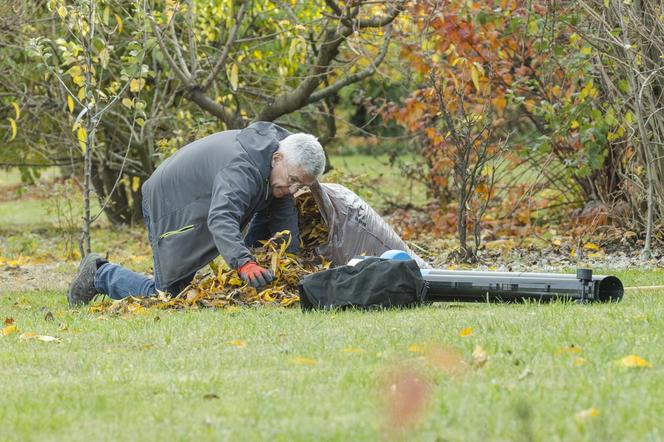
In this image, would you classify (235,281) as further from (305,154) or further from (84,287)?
(84,287)

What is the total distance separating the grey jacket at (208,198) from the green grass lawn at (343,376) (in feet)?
2.81

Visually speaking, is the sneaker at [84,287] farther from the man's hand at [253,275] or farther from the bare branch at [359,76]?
the bare branch at [359,76]

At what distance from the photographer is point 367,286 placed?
5.91 m

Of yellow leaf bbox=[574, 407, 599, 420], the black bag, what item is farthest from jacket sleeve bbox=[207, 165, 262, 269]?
yellow leaf bbox=[574, 407, 599, 420]

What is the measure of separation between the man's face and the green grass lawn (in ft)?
3.43

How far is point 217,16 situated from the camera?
12094 mm

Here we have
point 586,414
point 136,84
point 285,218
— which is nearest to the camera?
point 586,414

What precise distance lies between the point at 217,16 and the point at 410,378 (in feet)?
29.6

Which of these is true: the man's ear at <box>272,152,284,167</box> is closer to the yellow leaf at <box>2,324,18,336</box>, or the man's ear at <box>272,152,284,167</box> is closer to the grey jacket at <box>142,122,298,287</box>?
the grey jacket at <box>142,122,298,287</box>

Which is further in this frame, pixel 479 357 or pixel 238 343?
pixel 238 343

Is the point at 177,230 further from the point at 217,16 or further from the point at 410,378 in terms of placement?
the point at 217,16

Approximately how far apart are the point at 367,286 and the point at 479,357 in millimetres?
1895

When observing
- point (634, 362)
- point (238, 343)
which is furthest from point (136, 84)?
point (634, 362)

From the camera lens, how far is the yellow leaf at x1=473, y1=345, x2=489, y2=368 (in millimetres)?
3990
